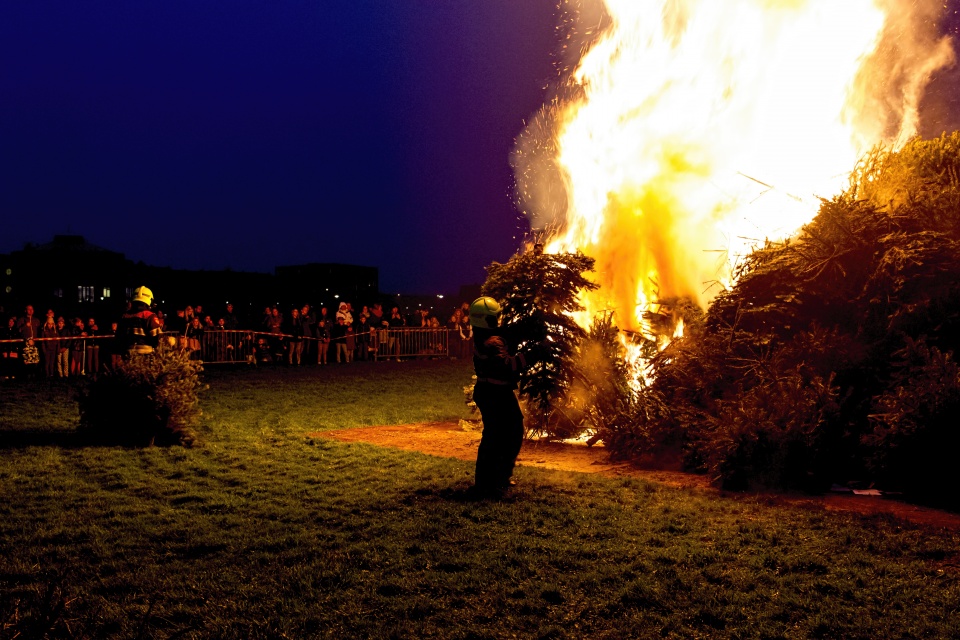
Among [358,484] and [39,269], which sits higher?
[39,269]

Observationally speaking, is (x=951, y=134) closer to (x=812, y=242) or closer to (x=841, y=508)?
(x=812, y=242)

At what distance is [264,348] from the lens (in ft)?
82.2

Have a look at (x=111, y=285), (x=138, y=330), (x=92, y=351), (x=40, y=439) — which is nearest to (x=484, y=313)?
(x=138, y=330)

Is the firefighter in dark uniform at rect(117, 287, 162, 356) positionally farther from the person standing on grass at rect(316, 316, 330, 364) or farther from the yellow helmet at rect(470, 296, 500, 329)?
the person standing on grass at rect(316, 316, 330, 364)

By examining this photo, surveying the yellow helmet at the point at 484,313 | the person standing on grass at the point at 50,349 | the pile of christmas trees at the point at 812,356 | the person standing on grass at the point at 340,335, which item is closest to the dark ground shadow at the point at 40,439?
the yellow helmet at the point at 484,313

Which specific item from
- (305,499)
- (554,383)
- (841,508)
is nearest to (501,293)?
(554,383)

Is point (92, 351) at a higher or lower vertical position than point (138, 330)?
lower

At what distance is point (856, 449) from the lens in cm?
817

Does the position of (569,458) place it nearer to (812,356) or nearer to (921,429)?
(812,356)

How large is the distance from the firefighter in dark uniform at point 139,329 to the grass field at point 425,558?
7.54 ft

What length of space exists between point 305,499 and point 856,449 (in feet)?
19.4

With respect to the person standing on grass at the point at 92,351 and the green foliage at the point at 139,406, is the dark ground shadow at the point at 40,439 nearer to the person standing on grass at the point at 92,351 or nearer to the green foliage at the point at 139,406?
the green foliage at the point at 139,406

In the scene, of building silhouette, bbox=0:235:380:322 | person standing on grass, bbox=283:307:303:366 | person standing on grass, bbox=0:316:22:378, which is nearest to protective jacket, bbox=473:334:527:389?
person standing on grass, bbox=0:316:22:378

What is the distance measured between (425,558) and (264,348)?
2059 cm
